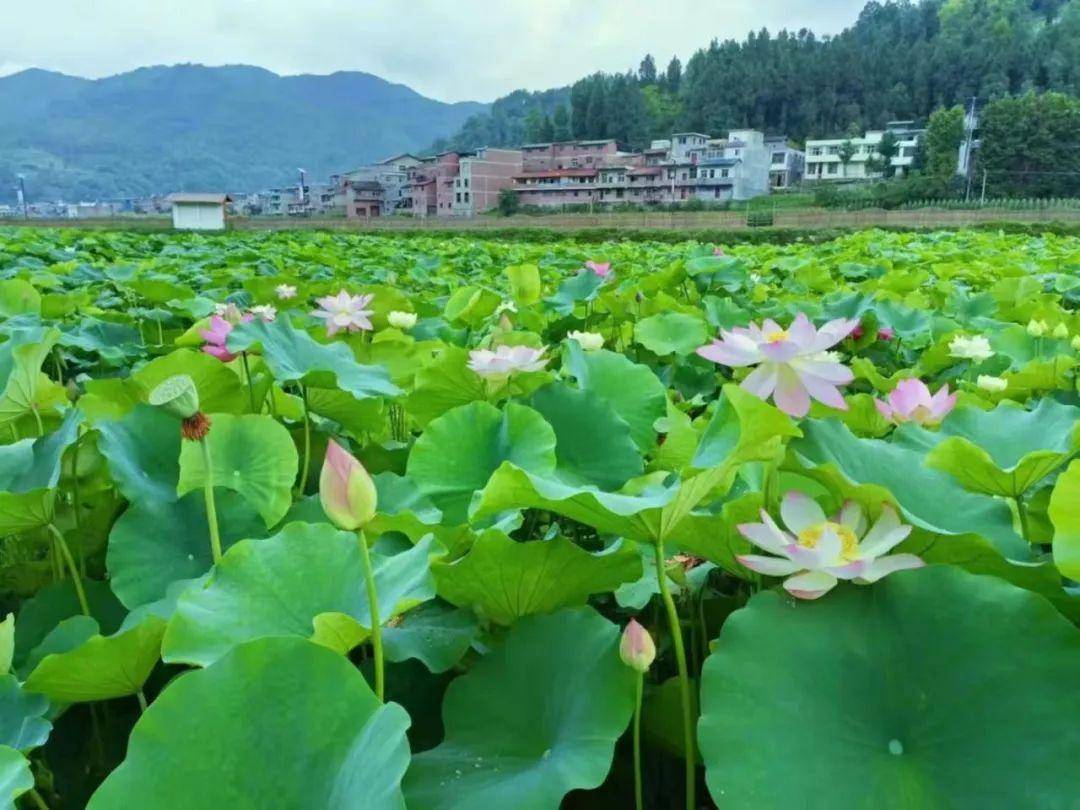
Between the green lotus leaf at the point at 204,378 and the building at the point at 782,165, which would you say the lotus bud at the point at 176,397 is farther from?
the building at the point at 782,165

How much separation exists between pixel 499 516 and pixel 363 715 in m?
0.32

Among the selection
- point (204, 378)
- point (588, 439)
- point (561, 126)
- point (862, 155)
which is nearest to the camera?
point (588, 439)

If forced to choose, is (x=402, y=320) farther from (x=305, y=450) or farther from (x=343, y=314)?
(x=305, y=450)

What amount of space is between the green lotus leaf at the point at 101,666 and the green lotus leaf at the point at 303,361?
404 millimetres

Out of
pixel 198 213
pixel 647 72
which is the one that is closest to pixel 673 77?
pixel 647 72

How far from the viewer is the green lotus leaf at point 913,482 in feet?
1.92

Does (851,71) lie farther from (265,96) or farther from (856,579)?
(265,96)

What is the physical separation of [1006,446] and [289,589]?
63 centimetres

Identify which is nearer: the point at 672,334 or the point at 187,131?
the point at 672,334

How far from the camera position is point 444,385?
105cm

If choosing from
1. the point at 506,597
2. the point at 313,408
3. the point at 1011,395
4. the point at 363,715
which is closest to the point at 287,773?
the point at 363,715

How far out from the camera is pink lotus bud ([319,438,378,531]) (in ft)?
1.59

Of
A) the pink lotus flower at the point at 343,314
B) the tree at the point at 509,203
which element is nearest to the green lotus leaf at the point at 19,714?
the pink lotus flower at the point at 343,314

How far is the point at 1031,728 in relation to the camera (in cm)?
40
